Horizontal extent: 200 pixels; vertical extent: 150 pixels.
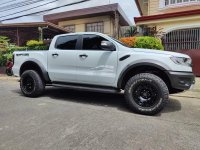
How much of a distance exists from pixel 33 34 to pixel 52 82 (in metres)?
16.5

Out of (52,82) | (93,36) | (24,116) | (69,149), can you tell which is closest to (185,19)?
(93,36)

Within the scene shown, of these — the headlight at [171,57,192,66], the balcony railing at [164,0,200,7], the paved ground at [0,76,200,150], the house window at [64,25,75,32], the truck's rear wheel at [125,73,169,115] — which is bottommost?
the paved ground at [0,76,200,150]

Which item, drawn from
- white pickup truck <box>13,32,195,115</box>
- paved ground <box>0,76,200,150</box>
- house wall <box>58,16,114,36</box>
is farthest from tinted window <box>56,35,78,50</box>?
house wall <box>58,16,114,36</box>

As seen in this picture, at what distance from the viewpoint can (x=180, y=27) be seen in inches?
495

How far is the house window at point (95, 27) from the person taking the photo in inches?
841

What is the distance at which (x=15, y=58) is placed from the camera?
26.6 feet

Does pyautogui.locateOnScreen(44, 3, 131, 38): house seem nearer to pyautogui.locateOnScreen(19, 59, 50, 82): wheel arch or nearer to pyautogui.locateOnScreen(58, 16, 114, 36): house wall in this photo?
pyautogui.locateOnScreen(58, 16, 114, 36): house wall

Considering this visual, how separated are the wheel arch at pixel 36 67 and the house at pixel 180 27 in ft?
23.5

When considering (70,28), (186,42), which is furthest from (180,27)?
(70,28)

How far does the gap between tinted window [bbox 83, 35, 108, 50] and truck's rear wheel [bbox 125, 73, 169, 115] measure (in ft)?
4.68

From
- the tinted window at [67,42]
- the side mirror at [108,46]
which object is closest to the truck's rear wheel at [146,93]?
the side mirror at [108,46]

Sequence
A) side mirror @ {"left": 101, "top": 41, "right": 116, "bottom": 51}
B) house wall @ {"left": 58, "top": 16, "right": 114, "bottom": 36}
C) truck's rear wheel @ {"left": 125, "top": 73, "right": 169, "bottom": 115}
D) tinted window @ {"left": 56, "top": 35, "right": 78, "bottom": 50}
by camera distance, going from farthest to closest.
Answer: house wall @ {"left": 58, "top": 16, "right": 114, "bottom": 36} < tinted window @ {"left": 56, "top": 35, "right": 78, "bottom": 50} < side mirror @ {"left": 101, "top": 41, "right": 116, "bottom": 51} < truck's rear wheel @ {"left": 125, "top": 73, "right": 169, "bottom": 115}

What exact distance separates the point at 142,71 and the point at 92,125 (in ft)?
6.62

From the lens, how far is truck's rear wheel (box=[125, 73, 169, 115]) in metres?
5.59
